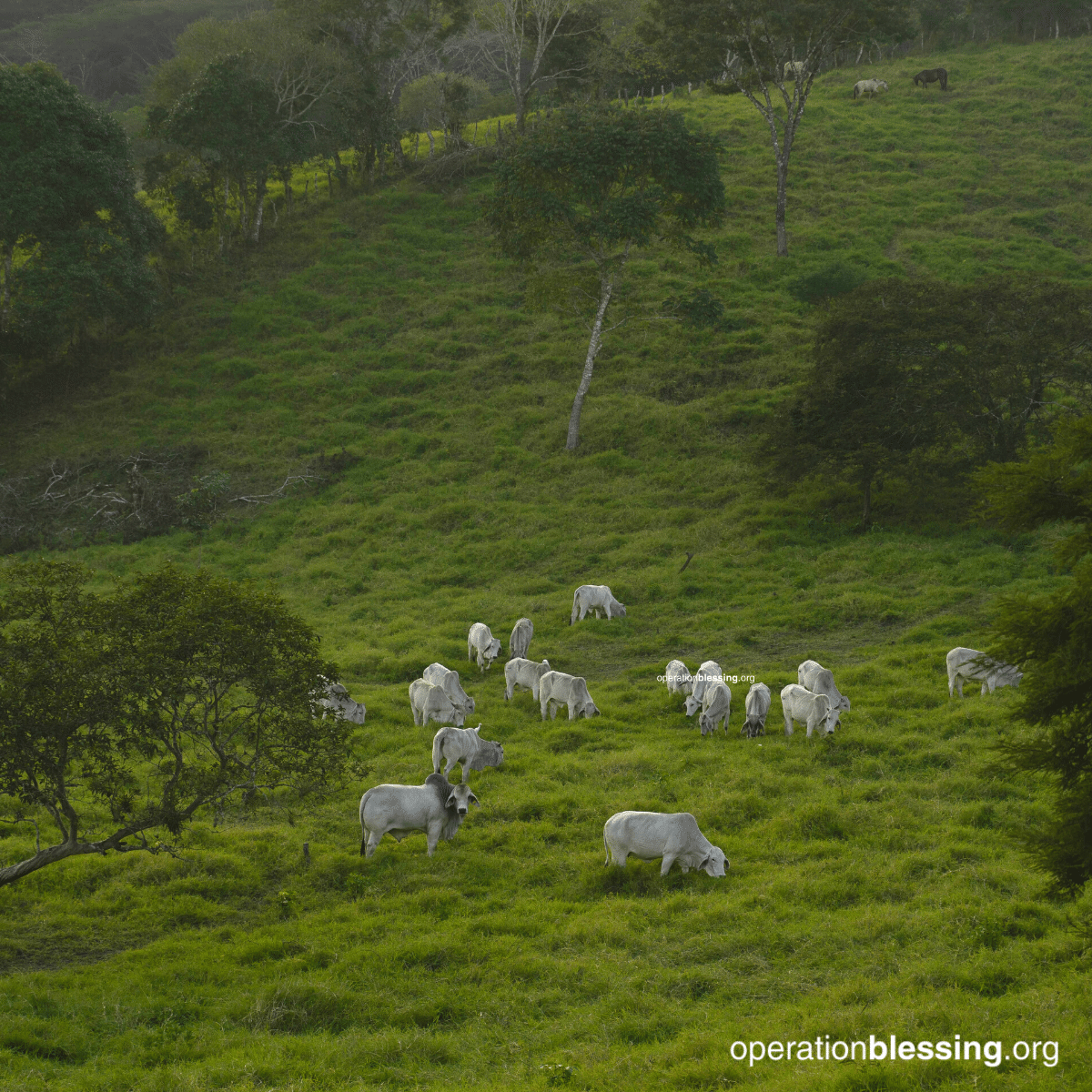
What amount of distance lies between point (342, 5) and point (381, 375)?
3048 cm

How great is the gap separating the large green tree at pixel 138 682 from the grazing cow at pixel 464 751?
3.06 m

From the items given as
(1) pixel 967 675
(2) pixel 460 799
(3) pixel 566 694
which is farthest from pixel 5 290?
(1) pixel 967 675

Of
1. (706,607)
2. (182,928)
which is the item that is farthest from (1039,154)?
(182,928)

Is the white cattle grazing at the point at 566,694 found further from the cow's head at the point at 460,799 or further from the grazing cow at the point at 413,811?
the cow's head at the point at 460,799

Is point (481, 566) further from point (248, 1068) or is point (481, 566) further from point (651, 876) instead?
point (248, 1068)

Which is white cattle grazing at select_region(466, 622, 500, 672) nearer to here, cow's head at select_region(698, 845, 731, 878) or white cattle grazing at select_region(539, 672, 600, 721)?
white cattle grazing at select_region(539, 672, 600, 721)

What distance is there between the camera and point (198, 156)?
49.7 meters

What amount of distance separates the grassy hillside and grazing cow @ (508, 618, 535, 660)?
0.85 metres

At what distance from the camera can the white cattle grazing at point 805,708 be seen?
17812 millimetres

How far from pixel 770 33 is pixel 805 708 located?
129ft

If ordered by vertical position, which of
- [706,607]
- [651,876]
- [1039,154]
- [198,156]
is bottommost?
[706,607]

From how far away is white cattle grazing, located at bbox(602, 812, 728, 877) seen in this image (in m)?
13.2

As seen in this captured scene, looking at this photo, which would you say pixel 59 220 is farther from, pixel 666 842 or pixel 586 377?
pixel 666 842

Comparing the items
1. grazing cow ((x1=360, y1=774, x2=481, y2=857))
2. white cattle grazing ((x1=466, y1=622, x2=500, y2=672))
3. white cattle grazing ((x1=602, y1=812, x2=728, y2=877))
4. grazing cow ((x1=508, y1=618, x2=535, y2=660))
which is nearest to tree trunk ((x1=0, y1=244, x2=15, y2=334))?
white cattle grazing ((x1=466, y1=622, x2=500, y2=672))
